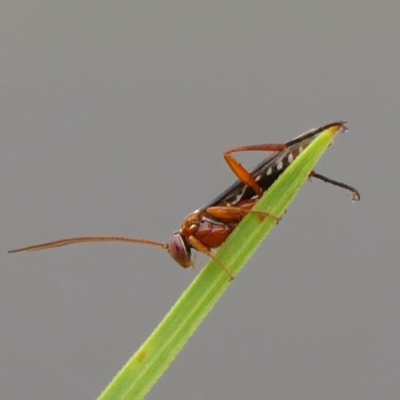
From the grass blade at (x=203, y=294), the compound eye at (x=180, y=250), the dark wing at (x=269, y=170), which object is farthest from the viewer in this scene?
the compound eye at (x=180, y=250)

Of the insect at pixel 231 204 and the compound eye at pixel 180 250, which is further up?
the insect at pixel 231 204

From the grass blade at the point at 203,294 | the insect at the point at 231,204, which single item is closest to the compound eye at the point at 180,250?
the insect at the point at 231,204

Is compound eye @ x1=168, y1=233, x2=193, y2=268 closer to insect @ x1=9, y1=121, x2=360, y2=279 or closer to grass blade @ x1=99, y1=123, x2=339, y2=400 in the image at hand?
insect @ x1=9, y1=121, x2=360, y2=279

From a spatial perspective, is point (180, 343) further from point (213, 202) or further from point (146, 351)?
point (213, 202)

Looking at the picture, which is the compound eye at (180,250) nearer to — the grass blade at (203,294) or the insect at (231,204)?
the insect at (231,204)

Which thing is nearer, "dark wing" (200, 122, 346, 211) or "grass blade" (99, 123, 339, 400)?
"grass blade" (99, 123, 339, 400)

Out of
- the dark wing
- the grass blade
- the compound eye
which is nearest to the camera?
the grass blade

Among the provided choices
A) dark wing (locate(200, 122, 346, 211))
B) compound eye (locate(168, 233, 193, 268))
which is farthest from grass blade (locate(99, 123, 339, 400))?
compound eye (locate(168, 233, 193, 268))

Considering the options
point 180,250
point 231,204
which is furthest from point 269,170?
point 180,250
